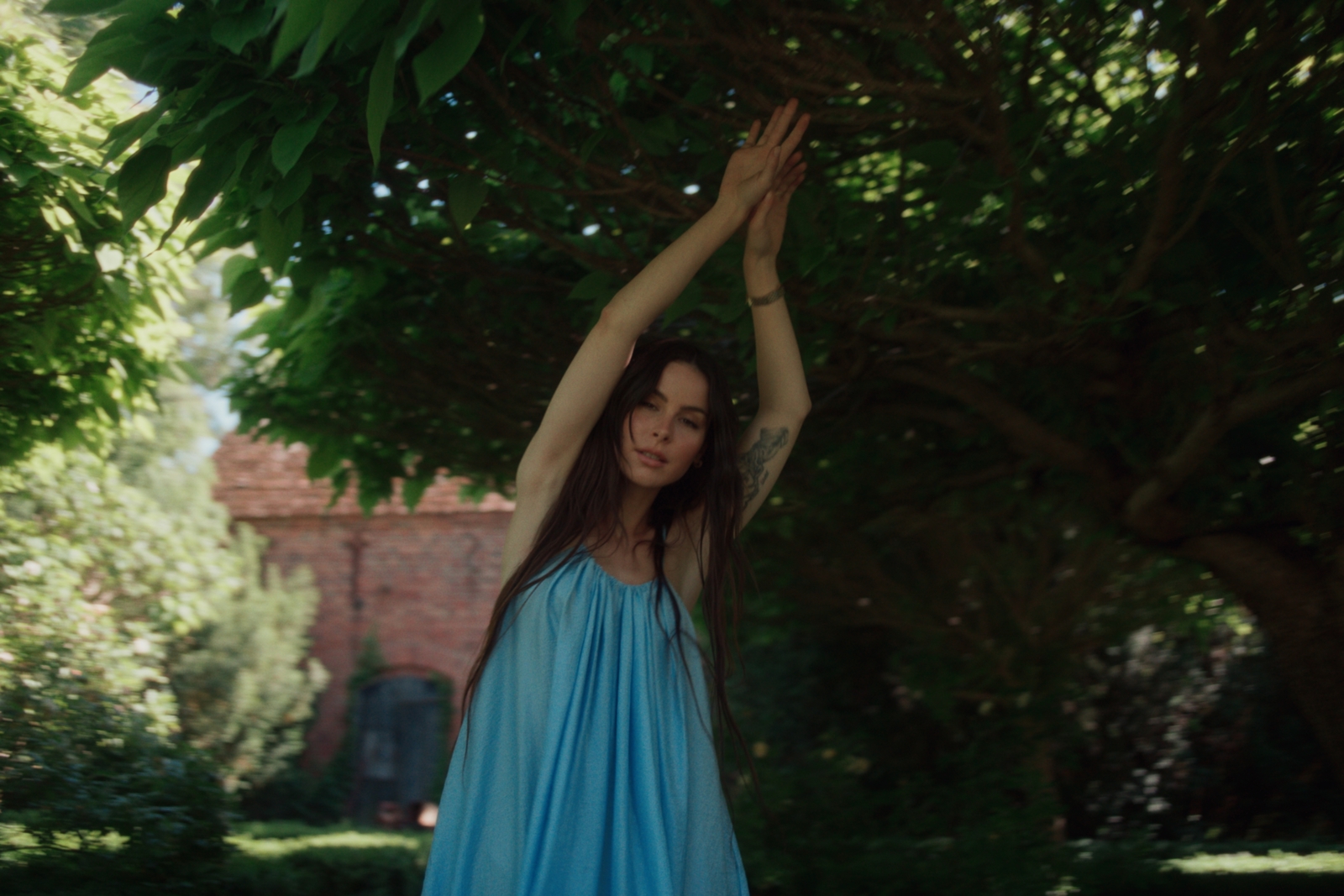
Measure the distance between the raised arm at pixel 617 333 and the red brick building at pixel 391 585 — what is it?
1063 centimetres

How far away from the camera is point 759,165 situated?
8.25 feet

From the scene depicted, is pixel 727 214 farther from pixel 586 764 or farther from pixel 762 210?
pixel 586 764

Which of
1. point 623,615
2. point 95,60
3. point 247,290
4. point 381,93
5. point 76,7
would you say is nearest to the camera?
point 381,93

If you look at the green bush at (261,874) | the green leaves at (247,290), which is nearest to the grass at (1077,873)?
the green bush at (261,874)

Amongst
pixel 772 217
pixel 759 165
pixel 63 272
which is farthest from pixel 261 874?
pixel 759 165

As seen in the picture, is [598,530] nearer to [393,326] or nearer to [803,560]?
[393,326]

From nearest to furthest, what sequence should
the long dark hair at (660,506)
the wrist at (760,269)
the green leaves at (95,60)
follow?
the green leaves at (95,60)
the long dark hair at (660,506)
the wrist at (760,269)

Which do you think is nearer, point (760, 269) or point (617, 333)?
point (617, 333)

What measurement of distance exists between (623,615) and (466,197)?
109 centimetres

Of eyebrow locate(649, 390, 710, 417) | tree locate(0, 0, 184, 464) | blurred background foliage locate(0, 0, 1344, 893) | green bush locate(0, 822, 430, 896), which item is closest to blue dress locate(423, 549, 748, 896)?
eyebrow locate(649, 390, 710, 417)

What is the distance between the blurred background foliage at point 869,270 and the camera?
102 inches

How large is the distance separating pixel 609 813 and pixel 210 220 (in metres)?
1.97

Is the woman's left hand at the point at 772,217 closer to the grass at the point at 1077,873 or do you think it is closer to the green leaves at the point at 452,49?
the green leaves at the point at 452,49

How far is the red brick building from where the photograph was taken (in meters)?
13.3
